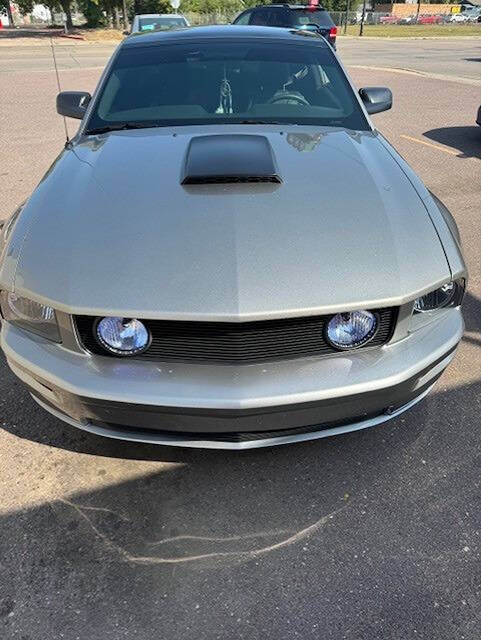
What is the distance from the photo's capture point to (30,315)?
2.11 meters

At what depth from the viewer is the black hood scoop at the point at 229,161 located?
2.42 metres

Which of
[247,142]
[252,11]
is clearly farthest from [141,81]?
[252,11]

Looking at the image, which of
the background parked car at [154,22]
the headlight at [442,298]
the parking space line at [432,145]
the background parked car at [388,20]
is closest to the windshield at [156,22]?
the background parked car at [154,22]

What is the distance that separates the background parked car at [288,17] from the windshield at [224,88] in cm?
1220

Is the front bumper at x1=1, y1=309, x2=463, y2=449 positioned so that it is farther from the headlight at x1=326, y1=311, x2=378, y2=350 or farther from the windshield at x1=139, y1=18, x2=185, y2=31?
the windshield at x1=139, y1=18, x2=185, y2=31

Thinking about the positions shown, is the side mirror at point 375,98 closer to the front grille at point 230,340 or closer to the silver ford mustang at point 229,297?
the silver ford mustang at point 229,297

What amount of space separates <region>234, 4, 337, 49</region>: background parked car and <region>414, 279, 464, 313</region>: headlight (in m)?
14.0

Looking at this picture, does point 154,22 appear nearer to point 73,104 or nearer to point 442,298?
point 73,104

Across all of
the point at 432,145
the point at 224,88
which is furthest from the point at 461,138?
the point at 224,88

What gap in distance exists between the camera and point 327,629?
180 centimetres

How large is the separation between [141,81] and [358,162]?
4.97 ft

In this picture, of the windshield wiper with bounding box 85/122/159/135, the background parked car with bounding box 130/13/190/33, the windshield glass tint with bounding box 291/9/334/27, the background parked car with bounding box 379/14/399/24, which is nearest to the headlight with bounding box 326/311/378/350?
the windshield wiper with bounding box 85/122/159/135

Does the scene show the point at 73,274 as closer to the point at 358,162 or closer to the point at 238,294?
the point at 238,294

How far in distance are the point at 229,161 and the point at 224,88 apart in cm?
106
